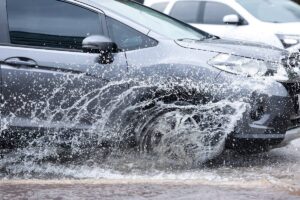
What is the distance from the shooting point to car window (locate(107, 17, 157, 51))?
5.93 meters

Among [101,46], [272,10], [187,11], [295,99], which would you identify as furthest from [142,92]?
[187,11]

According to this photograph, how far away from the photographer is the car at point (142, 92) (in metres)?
5.61

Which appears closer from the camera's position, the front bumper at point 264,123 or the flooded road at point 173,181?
the flooded road at point 173,181

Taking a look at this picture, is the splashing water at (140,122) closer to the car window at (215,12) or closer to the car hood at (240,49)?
the car hood at (240,49)

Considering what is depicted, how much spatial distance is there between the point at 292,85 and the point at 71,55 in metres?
1.90

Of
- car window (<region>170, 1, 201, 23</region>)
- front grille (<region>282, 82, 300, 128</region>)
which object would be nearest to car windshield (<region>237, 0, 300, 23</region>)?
car window (<region>170, 1, 201, 23</region>)

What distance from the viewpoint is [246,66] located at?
5703 millimetres

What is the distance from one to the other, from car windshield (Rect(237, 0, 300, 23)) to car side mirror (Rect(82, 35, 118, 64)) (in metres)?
5.31

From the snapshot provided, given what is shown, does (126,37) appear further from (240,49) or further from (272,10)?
(272,10)

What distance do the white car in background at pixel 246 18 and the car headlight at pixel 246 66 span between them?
4079mm

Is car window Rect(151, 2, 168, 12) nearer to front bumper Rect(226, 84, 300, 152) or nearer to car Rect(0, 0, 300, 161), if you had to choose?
car Rect(0, 0, 300, 161)

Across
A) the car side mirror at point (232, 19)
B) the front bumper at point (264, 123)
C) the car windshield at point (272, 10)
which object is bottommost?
the front bumper at point (264, 123)

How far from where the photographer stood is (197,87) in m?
5.64

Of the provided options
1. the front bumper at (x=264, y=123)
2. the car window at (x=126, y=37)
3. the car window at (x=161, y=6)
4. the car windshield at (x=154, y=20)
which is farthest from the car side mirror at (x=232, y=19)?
the front bumper at (x=264, y=123)
